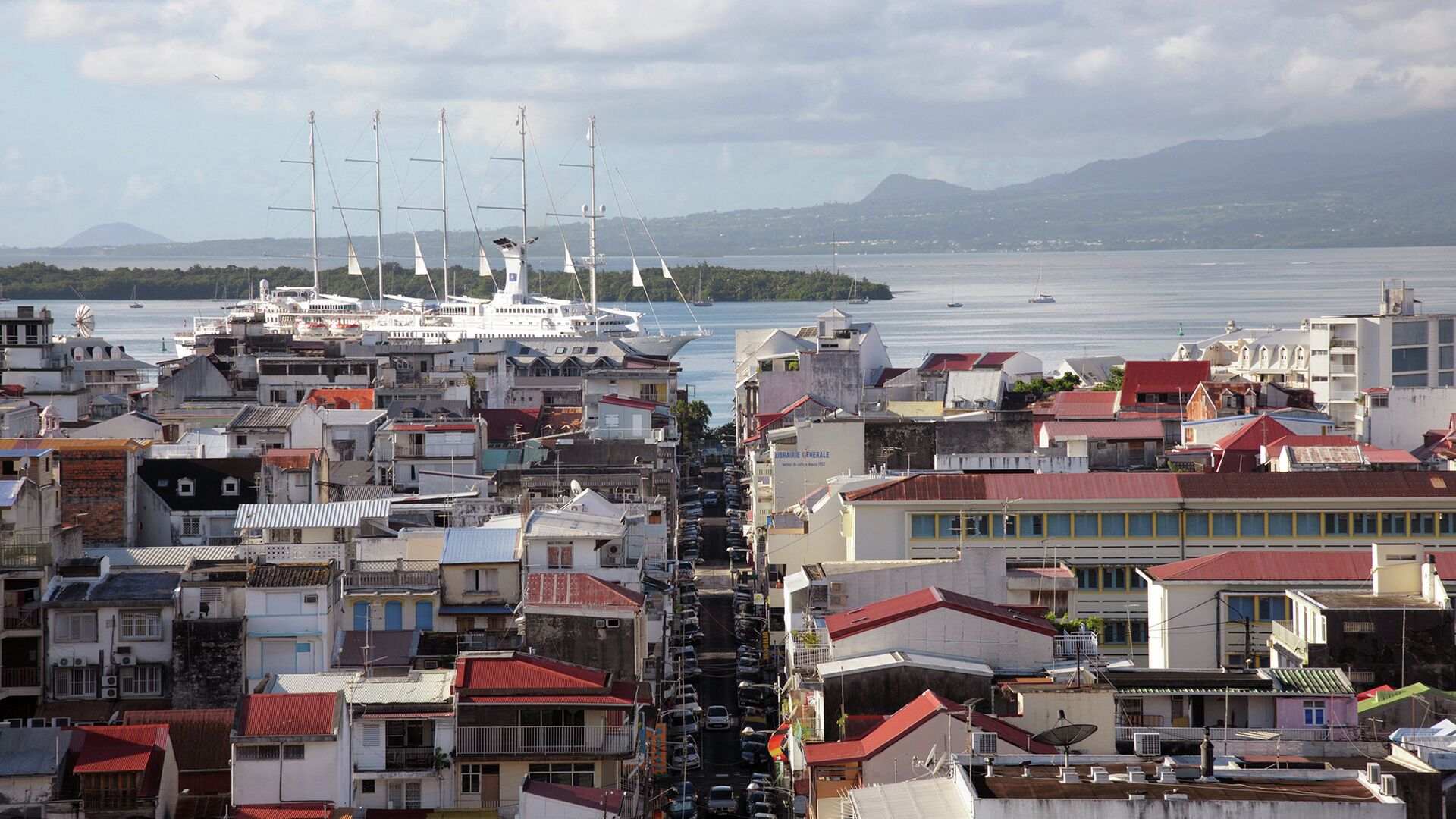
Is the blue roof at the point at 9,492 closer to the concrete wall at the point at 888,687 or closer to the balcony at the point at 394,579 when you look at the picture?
the balcony at the point at 394,579

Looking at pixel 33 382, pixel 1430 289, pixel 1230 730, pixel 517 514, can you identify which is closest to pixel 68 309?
pixel 1430 289

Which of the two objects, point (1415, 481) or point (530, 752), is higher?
point (1415, 481)

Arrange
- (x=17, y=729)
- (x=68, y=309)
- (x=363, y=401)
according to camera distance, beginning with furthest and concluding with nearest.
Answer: (x=68, y=309) → (x=363, y=401) → (x=17, y=729)

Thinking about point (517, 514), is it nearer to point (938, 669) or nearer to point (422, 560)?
point (422, 560)

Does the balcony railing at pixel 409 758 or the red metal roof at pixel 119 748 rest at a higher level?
the red metal roof at pixel 119 748

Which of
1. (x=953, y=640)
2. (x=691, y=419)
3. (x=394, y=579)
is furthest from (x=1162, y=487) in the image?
(x=691, y=419)

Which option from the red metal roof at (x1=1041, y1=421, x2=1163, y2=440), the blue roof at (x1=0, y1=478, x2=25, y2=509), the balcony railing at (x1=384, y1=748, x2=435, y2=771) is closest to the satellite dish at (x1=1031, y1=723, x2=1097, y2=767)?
the balcony railing at (x1=384, y1=748, x2=435, y2=771)

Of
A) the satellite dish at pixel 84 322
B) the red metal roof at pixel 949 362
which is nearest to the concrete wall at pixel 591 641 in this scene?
the red metal roof at pixel 949 362

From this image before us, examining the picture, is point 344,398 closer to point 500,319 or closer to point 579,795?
point 579,795
